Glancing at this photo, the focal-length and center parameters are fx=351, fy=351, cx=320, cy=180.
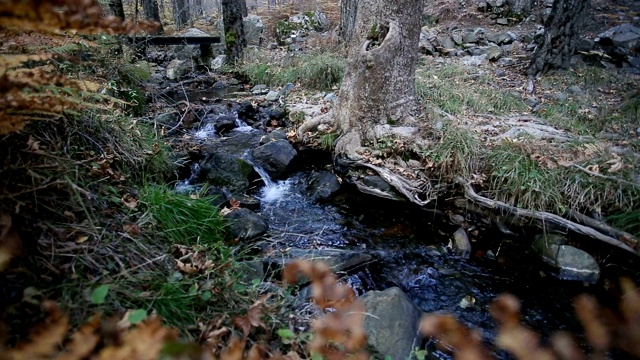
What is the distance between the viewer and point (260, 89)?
352 inches

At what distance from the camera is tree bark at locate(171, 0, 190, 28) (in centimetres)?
1815

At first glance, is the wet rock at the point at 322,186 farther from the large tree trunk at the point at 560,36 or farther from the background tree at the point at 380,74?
the large tree trunk at the point at 560,36

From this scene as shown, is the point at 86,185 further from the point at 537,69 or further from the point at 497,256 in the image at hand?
the point at 537,69

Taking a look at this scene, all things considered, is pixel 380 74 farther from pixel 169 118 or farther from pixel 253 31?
pixel 253 31

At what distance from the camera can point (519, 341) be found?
1.44 meters

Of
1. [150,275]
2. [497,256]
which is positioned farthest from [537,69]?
[150,275]

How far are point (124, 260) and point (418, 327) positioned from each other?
84.4 inches

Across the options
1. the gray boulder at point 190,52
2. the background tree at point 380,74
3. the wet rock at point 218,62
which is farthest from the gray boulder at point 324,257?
the gray boulder at point 190,52

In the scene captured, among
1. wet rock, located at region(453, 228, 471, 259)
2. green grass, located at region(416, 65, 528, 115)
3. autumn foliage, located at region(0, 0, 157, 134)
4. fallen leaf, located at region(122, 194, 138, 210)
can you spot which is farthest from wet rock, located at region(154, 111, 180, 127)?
wet rock, located at region(453, 228, 471, 259)

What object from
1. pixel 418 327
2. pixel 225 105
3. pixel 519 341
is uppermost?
pixel 519 341

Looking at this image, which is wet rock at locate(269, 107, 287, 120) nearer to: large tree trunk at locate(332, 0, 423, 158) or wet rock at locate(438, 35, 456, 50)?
large tree trunk at locate(332, 0, 423, 158)

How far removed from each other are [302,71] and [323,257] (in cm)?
633

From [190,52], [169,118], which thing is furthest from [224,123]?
[190,52]

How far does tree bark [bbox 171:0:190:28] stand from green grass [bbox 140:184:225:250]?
701 inches
